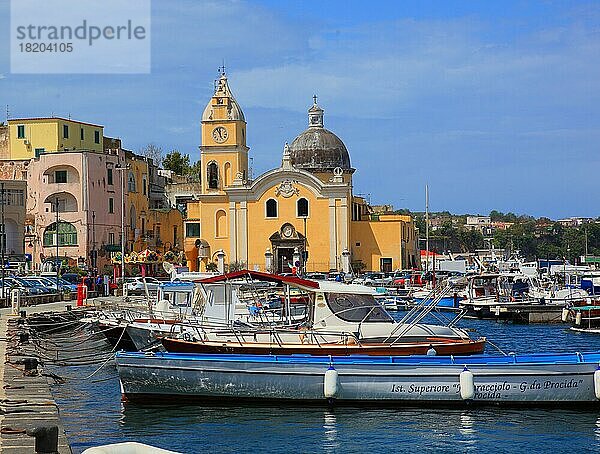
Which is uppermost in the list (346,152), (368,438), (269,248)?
(346,152)

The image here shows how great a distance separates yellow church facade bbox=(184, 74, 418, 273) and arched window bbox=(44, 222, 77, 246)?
10746 mm

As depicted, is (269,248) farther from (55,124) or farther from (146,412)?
(146,412)

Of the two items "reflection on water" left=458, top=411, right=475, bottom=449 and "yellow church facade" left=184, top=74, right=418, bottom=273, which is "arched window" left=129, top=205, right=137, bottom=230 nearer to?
"yellow church facade" left=184, top=74, right=418, bottom=273

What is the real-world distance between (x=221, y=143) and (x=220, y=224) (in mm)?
6727

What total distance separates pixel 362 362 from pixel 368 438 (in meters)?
2.51

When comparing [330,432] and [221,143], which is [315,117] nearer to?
[221,143]

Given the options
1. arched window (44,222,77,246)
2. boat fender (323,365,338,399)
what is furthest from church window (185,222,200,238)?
boat fender (323,365,338,399)

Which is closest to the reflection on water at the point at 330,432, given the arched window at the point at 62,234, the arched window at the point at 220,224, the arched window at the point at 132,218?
the arched window at the point at 62,234

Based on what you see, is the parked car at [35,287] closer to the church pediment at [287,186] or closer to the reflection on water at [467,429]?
the church pediment at [287,186]

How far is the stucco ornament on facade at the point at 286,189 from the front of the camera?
271 feet

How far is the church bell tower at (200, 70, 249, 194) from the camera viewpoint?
85.1 meters

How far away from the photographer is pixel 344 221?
82.1 metres

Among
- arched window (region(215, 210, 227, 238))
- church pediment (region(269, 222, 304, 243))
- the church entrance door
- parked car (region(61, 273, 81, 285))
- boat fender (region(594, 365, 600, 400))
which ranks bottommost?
boat fender (region(594, 365, 600, 400))

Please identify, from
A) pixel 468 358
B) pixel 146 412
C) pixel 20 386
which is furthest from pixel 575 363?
pixel 20 386
